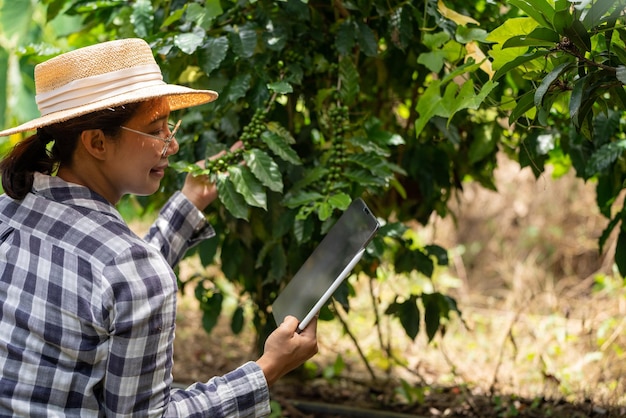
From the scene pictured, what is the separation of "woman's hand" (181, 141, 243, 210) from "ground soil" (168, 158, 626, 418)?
92 cm

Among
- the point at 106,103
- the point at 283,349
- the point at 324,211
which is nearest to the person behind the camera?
the point at 106,103

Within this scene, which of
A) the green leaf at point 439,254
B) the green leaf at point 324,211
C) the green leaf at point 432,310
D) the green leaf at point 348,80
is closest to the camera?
the green leaf at point 324,211

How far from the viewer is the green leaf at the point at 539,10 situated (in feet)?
4.86

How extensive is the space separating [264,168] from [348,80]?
1.22 feet

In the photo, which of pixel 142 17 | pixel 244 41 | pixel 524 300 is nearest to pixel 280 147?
pixel 244 41

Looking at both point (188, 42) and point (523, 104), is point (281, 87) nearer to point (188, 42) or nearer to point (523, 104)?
point (188, 42)

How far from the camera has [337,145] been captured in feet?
6.95

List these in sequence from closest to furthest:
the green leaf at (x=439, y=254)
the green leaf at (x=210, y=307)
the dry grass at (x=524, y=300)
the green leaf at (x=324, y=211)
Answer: the green leaf at (x=324, y=211), the green leaf at (x=439, y=254), the green leaf at (x=210, y=307), the dry grass at (x=524, y=300)

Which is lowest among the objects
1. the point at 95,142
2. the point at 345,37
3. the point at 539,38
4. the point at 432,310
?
the point at 432,310

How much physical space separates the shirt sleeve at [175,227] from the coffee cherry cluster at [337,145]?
0.35 metres

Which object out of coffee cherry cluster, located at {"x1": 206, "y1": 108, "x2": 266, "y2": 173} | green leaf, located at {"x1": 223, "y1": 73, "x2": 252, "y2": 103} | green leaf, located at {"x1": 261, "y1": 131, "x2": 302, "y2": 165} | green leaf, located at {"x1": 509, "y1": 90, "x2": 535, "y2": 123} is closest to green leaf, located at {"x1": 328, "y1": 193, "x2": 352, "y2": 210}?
green leaf, located at {"x1": 261, "y1": 131, "x2": 302, "y2": 165}

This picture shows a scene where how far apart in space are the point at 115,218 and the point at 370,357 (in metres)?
2.05

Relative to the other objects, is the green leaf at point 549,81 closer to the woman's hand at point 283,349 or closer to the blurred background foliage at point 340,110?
the blurred background foliage at point 340,110

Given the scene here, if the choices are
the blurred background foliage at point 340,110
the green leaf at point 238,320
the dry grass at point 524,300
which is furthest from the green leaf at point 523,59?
the green leaf at point 238,320
